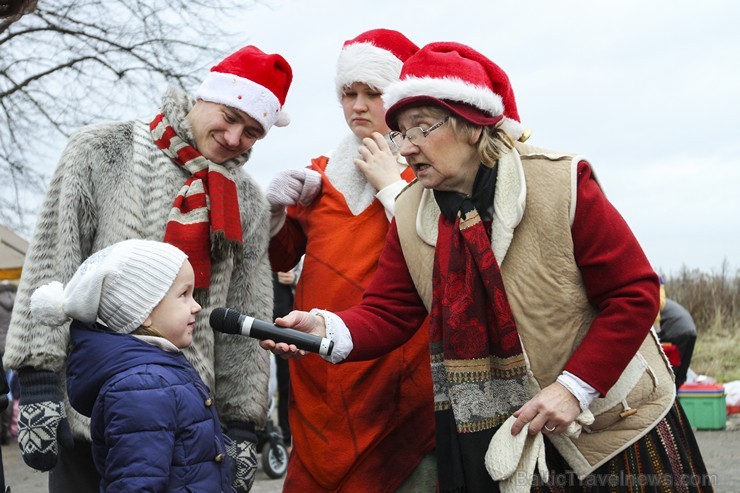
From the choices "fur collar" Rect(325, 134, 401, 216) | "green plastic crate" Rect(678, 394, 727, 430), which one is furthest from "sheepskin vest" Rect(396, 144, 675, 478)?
"green plastic crate" Rect(678, 394, 727, 430)

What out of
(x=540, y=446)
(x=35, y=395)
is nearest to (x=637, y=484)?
(x=540, y=446)

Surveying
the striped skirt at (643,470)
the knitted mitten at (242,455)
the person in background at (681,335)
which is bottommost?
the person in background at (681,335)

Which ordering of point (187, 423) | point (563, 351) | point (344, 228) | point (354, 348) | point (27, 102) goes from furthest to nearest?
point (27, 102), point (344, 228), point (354, 348), point (563, 351), point (187, 423)

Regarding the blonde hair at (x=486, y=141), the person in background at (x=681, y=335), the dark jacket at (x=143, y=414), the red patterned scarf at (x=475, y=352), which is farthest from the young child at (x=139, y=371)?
the person in background at (x=681, y=335)

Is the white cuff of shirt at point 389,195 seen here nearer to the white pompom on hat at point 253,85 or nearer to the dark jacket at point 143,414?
the white pompom on hat at point 253,85

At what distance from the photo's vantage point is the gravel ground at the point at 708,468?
704cm

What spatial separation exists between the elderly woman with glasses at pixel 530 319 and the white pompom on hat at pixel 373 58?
69 centimetres

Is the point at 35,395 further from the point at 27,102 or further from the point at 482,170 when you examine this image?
the point at 27,102

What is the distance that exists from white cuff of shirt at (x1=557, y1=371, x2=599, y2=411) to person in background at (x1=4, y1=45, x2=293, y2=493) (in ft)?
3.94

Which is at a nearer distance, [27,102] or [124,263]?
[124,263]

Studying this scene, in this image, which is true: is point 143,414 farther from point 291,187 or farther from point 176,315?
point 291,187

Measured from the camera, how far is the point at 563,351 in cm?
286

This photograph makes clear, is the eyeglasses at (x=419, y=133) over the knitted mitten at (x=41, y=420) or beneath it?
over

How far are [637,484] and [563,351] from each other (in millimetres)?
436
